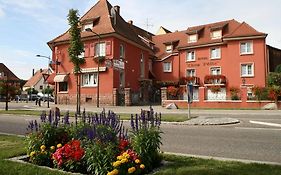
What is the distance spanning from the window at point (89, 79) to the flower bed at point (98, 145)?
101ft

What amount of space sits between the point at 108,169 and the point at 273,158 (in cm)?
459

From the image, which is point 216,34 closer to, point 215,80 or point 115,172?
point 215,80

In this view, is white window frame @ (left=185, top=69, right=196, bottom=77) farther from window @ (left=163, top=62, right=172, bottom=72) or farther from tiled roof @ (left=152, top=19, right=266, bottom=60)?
tiled roof @ (left=152, top=19, right=266, bottom=60)

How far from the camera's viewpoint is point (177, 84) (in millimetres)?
46062

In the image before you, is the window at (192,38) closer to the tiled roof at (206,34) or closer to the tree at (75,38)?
the tiled roof at (206,34)

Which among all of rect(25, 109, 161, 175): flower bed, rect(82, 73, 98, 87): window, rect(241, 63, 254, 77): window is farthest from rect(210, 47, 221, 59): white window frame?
rect(25, 109, 161, 175): flower bed

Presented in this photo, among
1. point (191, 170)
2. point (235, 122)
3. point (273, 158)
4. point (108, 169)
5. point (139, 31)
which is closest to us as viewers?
point (108, 169)

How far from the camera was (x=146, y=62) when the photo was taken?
45.6 meters

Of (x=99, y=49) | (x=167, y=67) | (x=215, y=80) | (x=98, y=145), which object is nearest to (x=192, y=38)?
(x=167, y=67)

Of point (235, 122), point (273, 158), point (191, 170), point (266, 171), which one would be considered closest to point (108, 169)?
point (191, 170)

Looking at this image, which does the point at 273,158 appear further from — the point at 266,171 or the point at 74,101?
the point at 74,101

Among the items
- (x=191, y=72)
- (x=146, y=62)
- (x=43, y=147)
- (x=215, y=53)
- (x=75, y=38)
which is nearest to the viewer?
(x=43, y=147)

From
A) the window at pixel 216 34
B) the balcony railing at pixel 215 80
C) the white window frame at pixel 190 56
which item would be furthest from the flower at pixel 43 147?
the white window frame at pixel 190 56

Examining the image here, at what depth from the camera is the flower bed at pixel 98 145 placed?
5.38 meters
